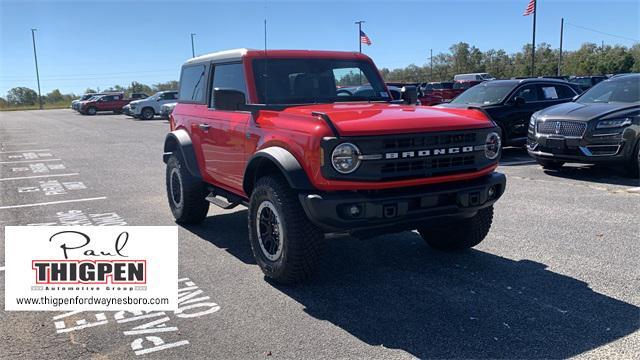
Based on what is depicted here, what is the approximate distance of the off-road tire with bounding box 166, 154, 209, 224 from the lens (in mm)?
6387

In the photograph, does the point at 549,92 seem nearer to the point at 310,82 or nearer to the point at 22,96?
the point at 310,82

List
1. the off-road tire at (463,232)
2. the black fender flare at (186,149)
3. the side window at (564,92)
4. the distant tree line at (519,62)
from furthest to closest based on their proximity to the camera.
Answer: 1. the distant tree line at (519,62)
2. the side window at (564,92)
3. the black fender flare at (186,149)
4. the off-road tire at (463,232)

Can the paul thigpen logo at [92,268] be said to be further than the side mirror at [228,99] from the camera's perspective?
No

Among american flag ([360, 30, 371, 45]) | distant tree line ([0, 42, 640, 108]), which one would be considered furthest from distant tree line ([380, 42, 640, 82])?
american flag ([360, 30, 371, 45])

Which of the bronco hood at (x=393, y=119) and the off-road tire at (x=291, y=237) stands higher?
the bronco hood at (x=393, y=119)

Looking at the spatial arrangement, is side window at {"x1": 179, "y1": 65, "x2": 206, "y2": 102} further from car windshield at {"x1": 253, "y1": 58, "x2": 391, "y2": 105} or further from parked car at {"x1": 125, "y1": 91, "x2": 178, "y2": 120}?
parked car at {"x1": 125, "y1": 91, "x2": 178, "y2": 120}

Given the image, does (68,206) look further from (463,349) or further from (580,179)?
(580,179)

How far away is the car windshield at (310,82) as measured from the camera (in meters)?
5.25

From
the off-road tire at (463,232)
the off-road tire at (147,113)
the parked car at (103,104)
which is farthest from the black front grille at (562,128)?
the parked car at (103,104)

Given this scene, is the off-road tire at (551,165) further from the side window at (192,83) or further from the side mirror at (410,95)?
the side window at (192,83)

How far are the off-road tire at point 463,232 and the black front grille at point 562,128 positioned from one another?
4.70 meters

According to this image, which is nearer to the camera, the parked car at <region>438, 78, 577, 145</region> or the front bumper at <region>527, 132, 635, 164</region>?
the front bumper at <region>527, 132, 635, 164</region>

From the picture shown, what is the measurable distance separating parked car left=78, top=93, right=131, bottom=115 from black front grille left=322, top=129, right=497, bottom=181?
40.7 m

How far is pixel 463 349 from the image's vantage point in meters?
3.41
